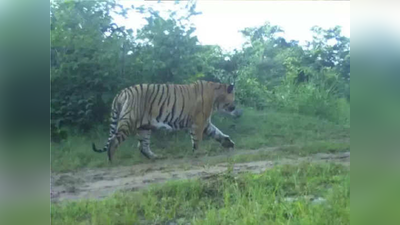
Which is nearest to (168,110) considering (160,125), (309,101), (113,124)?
(160,125)

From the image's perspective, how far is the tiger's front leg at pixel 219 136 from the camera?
174 inches

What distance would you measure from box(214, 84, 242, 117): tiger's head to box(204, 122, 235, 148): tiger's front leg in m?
0.19

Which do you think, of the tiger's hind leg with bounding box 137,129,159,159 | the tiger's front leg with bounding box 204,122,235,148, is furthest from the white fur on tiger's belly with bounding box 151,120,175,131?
the tiger's front leg with bounding box 204,122,235,148

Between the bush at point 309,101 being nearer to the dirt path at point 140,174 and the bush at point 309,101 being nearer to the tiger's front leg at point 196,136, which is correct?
the dirt path at point 140,174

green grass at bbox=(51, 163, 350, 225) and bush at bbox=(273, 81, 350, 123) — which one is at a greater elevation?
bush at bbox=(273, 81, 350, 123)

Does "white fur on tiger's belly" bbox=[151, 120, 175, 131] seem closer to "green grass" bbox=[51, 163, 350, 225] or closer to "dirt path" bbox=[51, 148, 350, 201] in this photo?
"dirt path" bbox=[51, 148, 350, 201]

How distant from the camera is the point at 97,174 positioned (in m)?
4.34

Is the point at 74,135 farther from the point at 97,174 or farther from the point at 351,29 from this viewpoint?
the point at 351,29

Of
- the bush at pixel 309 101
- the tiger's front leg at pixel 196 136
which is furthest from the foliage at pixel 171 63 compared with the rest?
the tiger's front leg at pixel 196 136

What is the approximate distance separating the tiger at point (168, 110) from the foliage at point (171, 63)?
0.08m

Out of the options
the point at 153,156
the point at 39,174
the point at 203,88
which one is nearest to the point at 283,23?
the point at 203,88

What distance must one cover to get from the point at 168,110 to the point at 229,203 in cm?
98

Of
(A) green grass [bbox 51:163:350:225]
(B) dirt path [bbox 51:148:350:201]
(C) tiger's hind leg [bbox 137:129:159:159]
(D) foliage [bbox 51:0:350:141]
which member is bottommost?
(A) green grass [bbox 51:163:350:225]

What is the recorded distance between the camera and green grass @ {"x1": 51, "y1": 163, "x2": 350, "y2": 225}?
4312 millimetres
